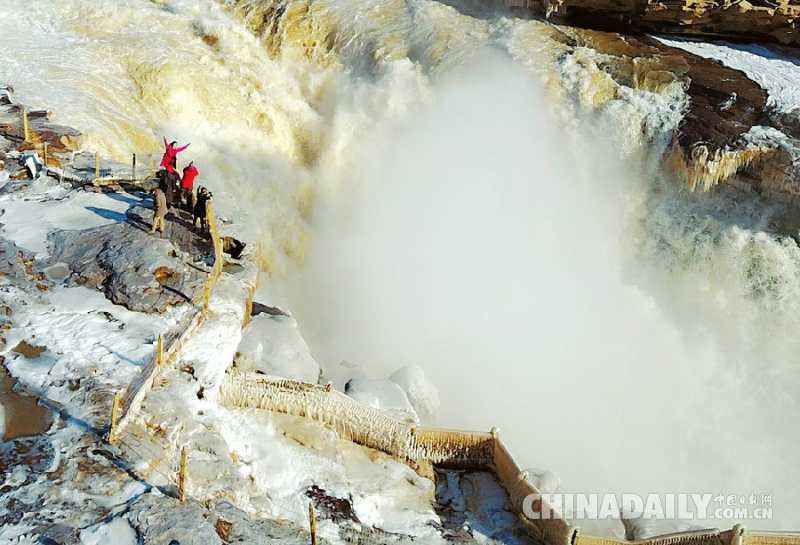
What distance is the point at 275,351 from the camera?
12922 millimetres

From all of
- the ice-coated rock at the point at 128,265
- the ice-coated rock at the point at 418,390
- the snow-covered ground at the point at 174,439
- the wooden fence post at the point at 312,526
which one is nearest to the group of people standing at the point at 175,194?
the ice-coated rock at the point at 128,265

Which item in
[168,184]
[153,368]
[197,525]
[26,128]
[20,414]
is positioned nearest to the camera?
[197,525]

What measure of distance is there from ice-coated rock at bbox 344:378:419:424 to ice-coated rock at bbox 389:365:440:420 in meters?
0.50

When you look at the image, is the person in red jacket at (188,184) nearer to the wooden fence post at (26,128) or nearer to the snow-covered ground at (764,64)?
the wooden fence post at (26,128)

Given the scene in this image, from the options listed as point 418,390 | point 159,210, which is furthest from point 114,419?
point 418,390

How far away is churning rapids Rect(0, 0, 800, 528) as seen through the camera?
632 inches

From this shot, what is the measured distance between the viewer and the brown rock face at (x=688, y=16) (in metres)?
22.0

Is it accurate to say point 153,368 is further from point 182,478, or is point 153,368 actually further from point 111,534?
point 111,534

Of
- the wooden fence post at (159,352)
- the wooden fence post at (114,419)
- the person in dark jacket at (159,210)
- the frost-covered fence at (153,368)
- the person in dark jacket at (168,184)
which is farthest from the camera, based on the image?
the person in dark jacket at (168,184)

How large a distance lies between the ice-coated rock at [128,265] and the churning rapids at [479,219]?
2.75m

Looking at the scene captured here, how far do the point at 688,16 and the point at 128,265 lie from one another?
1825 cm

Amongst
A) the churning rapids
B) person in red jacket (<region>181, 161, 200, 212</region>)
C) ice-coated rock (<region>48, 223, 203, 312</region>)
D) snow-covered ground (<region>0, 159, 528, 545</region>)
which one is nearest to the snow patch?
snow-covered ground (<region>0, 159, 528, 545</region>)

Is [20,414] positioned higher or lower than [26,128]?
lower

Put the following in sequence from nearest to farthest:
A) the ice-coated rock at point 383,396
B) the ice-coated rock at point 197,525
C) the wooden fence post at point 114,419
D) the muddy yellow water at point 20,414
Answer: the ice-coated rock at point 197,525 < the wooden fence post at point 114,419 < the muddy yellow water at point 20,414 < the ice-coated rock at point 383,396
